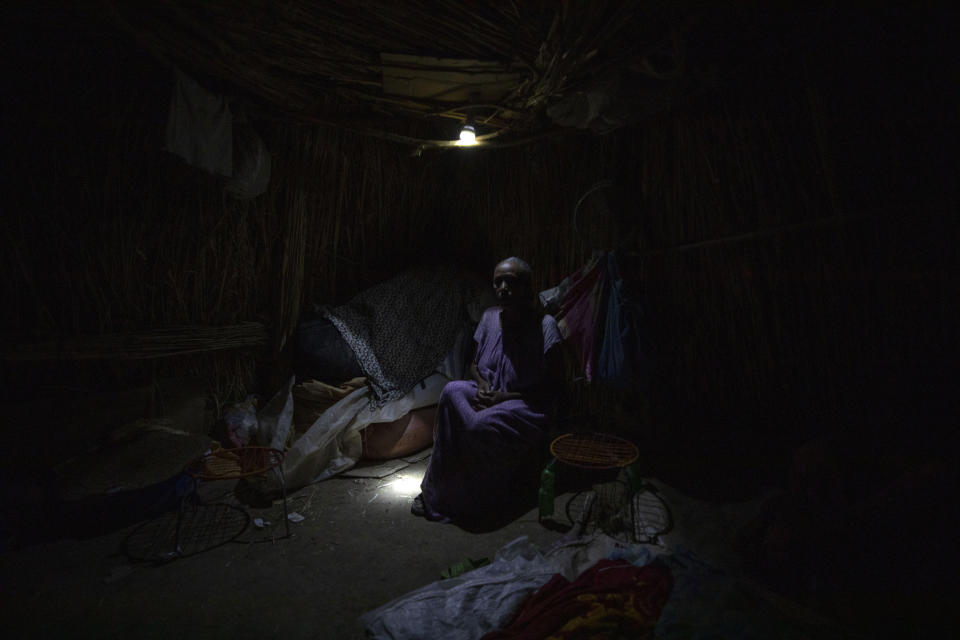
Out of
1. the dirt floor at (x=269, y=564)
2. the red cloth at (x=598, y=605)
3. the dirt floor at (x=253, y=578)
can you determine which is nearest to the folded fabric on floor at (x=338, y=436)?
the dirt floor at (x=269, y=564)

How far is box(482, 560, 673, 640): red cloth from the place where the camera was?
6.37ft

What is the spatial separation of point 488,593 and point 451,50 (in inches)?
131

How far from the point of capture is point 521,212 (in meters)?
4.82

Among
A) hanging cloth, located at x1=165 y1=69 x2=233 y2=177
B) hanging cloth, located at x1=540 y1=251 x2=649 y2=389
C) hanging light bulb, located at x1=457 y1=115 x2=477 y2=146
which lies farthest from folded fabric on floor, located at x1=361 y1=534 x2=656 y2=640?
hanging light bulb, located at x1=457 y1=115 x2=477 y2=146

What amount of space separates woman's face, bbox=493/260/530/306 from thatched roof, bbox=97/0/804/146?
4.10ft

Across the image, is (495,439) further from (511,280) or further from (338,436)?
(338,436)

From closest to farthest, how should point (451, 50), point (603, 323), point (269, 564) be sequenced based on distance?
1. point (269, 564)
2. point (451, 50)
3. point (603, 323)

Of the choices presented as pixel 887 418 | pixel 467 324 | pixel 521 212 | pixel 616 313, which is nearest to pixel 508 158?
pixel 521 212

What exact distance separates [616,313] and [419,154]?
9.16 feet

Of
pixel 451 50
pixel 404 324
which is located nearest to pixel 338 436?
pixel 404 324

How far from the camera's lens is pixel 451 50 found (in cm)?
320

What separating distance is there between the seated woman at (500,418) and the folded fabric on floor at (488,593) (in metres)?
0.65

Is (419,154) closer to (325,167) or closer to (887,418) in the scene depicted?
(325,167)

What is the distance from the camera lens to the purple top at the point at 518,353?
3.60 metres
